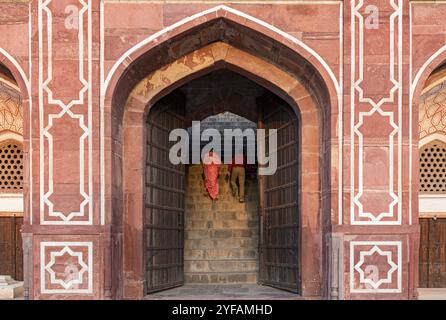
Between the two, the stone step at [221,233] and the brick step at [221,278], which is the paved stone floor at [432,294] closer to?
the brick step at [221,278]

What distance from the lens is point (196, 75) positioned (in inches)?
325

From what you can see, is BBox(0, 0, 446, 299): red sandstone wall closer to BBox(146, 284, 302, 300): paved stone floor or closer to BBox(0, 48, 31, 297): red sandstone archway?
BBox(0, 48, 31, 297): red sandstone archway

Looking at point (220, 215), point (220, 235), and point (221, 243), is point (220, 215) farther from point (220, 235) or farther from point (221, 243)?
point (221, 243)

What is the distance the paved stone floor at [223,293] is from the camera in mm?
8041

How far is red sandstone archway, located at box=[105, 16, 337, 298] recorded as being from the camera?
25.1 feet

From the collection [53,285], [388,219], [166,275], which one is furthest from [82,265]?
[388,219]

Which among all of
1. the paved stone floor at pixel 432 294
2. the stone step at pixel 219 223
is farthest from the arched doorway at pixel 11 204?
the paved stone floor at pixel 432 294

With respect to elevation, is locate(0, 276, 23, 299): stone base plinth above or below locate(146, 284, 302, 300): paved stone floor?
above

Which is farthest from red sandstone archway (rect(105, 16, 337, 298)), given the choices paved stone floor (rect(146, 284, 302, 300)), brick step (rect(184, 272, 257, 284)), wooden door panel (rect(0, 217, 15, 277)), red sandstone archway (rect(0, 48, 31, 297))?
wooden door panel (rect(0, 217, 15, 277))

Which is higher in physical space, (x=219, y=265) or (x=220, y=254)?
(x=220, y=254)

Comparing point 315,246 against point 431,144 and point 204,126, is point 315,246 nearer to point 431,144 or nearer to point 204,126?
point 431,144

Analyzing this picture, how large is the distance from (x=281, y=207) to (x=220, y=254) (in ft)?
7.59

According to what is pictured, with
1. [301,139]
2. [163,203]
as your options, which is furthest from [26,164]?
[301,139]

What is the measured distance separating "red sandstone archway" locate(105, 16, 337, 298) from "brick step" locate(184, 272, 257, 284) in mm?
2357
